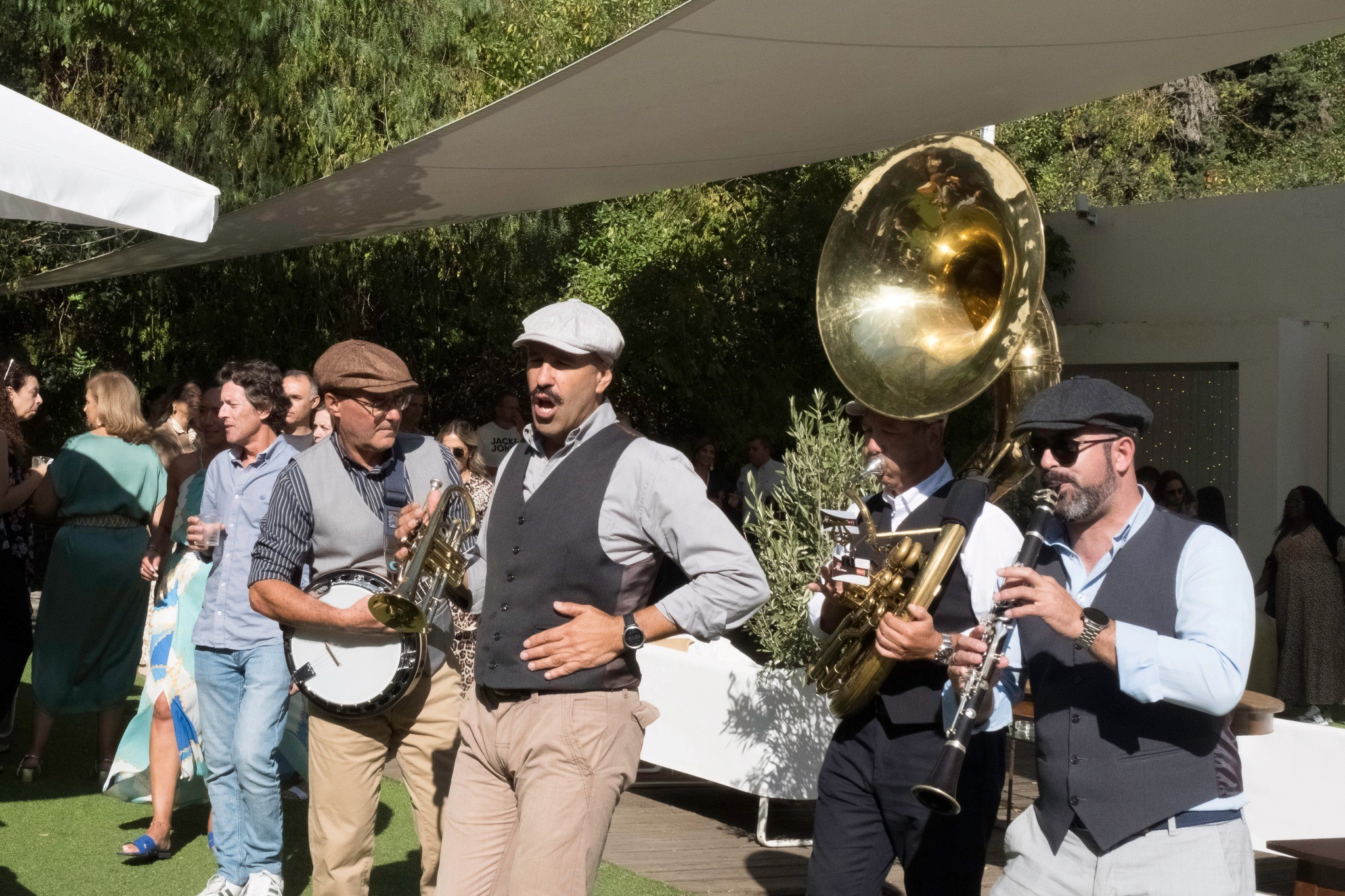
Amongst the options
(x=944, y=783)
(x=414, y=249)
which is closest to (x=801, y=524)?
(x=944, y=783)

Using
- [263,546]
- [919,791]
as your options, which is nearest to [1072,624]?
[919,791]

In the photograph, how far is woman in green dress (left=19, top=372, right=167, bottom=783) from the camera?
674 centimetres

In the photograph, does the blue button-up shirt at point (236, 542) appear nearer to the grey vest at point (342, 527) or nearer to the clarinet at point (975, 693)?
the grey vest at point (342, 527)

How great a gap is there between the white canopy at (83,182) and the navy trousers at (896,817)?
2938 millimetres

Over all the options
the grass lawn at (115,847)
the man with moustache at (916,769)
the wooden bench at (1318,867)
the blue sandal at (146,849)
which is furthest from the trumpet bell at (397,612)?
the blue sandal at (146,849)

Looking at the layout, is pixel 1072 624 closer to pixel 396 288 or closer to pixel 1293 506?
pixel 1293 506

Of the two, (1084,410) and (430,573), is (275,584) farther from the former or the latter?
(1084,410)

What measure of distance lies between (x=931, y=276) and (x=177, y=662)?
3.27 m

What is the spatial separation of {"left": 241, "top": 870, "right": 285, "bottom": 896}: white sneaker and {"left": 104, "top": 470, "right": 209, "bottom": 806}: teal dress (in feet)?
3.30

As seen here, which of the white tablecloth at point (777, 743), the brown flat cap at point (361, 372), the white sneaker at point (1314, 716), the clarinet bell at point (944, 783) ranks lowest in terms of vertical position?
the white sneaker at point (1314, 716)

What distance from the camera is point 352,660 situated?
4.11 metres

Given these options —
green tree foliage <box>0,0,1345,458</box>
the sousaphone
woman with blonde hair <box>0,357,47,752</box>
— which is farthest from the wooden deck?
green tree foliage <box>0,0,1345,458</box>

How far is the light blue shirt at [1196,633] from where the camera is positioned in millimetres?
2793

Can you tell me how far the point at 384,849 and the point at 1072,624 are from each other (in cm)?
385
